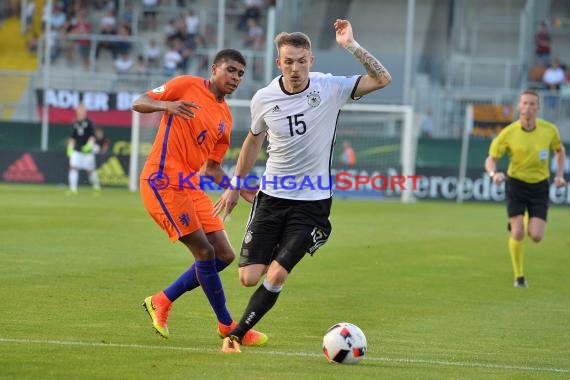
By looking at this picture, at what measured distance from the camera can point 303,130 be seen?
9133 mm

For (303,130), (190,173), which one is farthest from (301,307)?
(303,130)

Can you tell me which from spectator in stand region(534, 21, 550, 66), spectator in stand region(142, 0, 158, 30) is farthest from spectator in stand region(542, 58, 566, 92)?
spectator in stand region(142, 0, 158, 30)

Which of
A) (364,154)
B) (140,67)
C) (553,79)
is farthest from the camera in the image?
(140,67)

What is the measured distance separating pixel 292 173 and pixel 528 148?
726 centimetres

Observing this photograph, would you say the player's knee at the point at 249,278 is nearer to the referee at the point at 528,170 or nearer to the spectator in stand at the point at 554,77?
the referee at the point at 528,170

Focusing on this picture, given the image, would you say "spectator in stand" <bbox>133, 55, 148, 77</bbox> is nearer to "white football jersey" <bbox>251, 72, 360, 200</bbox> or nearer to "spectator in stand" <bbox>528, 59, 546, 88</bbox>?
"spectator in stand" <bbox>528, 59, 546, 88</bbox>

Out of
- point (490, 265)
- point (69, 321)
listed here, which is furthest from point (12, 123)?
point (69, 321)

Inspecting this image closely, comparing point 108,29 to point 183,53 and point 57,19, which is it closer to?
point 57,19

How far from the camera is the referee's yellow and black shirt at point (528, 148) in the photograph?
15711 millimetres

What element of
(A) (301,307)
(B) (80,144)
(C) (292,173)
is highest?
(C) (292,173)

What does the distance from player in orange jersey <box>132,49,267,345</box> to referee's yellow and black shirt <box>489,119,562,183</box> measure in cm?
679

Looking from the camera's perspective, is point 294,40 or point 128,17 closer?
point 294,40

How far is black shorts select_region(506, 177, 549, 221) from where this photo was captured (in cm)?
1570

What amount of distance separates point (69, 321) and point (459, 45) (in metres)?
34.9
